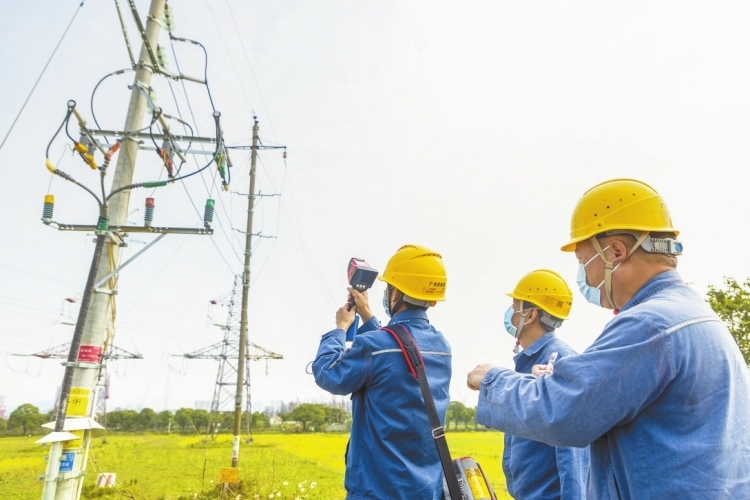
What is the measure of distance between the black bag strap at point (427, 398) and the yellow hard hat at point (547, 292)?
136cm

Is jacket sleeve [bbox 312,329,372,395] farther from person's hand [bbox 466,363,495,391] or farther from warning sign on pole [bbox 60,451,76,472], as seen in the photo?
warning sign on pole [bbox 60,451,76,472]

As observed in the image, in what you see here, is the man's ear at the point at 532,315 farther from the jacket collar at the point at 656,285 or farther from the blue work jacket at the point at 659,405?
the blue work jacket at the point at 659,405

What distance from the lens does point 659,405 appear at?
1419mm

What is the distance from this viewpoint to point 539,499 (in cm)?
278

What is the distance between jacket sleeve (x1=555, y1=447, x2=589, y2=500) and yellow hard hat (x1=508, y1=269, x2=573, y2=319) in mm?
1356

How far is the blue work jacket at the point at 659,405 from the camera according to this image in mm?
1342

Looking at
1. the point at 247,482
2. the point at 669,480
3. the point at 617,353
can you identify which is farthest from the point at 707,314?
the point at 247,482

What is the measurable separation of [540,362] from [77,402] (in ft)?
18.4

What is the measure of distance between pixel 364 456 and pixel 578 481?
119 cm

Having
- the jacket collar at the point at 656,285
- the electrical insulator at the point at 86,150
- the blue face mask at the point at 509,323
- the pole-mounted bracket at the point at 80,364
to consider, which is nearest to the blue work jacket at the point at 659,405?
the jacket collar at the point at 656,285

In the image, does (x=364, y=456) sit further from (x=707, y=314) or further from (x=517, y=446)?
(x=707, y=314)

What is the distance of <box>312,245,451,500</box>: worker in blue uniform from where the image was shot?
2.69 meters

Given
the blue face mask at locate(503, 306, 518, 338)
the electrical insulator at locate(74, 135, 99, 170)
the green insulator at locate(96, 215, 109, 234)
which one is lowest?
the blue face mask at locate(503, 306, 518, 338)

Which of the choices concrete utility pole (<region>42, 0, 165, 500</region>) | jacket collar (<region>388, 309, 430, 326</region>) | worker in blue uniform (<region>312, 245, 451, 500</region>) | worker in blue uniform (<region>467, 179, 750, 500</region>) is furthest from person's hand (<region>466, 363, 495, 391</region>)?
concrete utility pole (<region>42, 0, 165, 500</region>)
